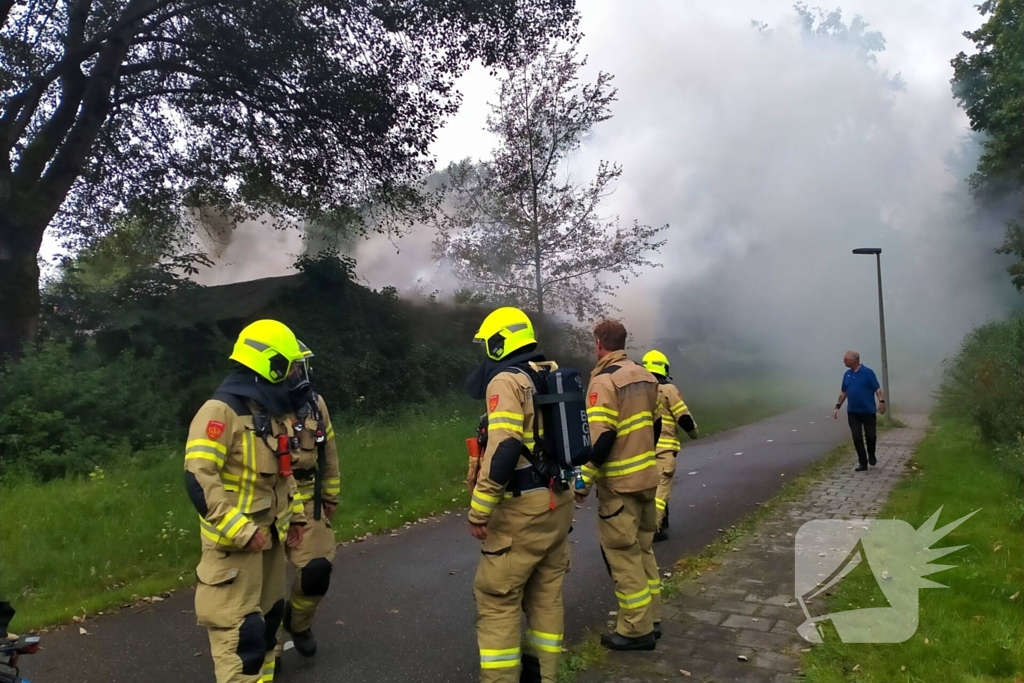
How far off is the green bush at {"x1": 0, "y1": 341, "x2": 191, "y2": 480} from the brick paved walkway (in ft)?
22.1

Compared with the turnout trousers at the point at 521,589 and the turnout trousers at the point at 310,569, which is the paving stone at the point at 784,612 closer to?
the turnout trousers at the point at 521,589

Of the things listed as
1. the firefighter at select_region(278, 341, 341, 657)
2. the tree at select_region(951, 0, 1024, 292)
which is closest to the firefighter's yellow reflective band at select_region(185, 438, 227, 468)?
the firefighter at select_region(278, 341, 341, 657)

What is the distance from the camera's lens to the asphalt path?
3.88m

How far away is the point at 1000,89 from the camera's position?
1623 cm

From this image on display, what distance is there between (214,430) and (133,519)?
4.14 metres

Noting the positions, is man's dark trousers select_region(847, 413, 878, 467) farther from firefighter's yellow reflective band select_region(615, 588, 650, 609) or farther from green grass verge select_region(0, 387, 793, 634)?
firefighter's yellow reflective band select_region(615, 588, 650, 609)

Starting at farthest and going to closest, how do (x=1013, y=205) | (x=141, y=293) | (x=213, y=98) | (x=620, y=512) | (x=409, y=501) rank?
(x=1013, y=205)
(x=213, y=98)
(x=141, y=293)
(x=409, y=501)
(x=620, y=512)

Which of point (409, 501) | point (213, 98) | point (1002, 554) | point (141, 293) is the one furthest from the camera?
point (213, 98)

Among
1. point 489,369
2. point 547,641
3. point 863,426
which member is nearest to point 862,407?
point 863,426

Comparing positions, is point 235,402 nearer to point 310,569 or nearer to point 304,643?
point 310,569

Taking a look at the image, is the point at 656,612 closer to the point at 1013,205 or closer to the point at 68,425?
the point at 68,425

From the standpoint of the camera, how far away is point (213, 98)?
43.3 ft

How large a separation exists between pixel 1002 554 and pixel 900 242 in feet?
106

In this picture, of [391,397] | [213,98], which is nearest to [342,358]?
[391,397]
